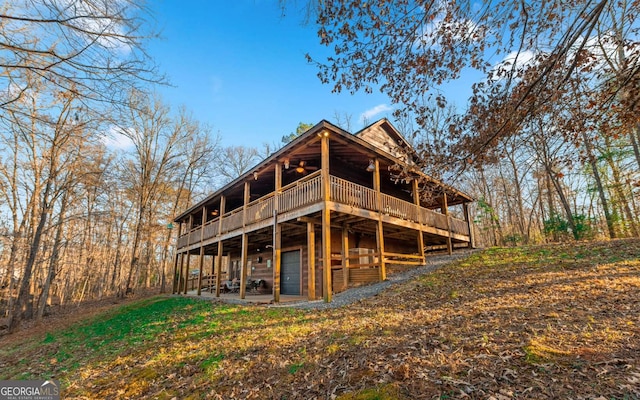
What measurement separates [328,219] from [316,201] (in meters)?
0.84

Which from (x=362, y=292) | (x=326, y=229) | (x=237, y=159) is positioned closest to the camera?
(x=326, y=229)

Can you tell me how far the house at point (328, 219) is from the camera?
A: 10.1 m

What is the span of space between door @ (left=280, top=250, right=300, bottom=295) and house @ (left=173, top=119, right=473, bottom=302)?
0.05 metres

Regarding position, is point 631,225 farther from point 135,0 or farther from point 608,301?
point 135,0

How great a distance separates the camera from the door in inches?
571

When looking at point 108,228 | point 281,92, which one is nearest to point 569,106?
point 281,92

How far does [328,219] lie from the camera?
9.33 m

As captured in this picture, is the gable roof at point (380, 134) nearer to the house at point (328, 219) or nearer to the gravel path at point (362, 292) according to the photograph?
the house at point (328, 219)

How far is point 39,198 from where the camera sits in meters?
13.9

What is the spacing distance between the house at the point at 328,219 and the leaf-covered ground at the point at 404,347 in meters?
2.60

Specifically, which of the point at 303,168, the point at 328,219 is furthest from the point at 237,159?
the point at 328,219

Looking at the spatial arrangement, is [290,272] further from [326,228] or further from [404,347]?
[404,347]

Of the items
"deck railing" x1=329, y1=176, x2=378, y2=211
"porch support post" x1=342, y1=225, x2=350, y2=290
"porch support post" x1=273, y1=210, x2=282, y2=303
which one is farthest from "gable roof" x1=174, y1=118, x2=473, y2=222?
"porch support post" x1=342, y1=225, x2=350, y2=290

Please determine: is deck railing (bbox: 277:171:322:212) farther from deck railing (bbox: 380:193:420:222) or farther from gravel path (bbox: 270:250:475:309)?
gravel path (bbox: 270:250:475:309)
